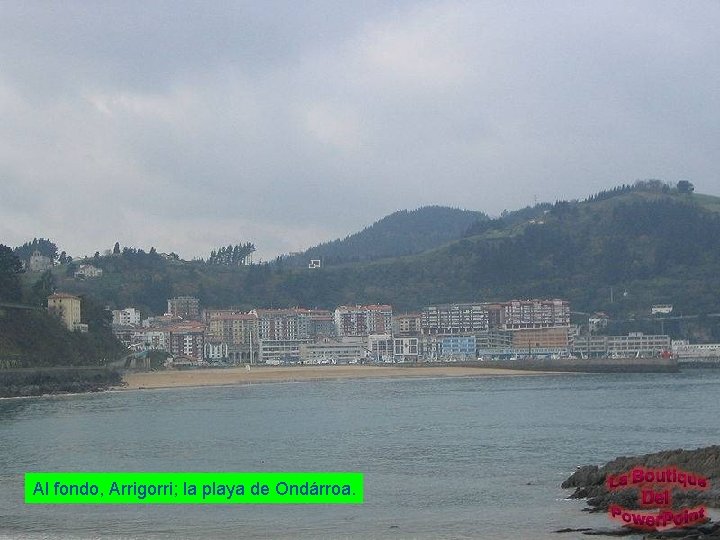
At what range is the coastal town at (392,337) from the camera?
167750 mm

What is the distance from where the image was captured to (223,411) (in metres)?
63.5

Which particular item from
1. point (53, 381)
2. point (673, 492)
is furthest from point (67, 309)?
point (673, 492)

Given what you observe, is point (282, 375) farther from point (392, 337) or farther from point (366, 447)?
point (366, 447)

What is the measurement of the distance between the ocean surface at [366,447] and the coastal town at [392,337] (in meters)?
82.0

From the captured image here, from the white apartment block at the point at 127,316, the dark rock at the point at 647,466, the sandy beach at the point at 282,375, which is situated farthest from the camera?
the white apartment block at the point at 127,316

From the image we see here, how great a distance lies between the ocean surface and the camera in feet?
80.9

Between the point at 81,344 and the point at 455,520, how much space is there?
88686 mm

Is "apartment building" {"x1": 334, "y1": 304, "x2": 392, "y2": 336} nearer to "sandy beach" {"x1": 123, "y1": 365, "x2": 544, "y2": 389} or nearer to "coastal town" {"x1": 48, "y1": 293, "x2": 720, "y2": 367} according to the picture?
"coastal town" {"x1": 48, "y1": 293, "x2": 720, "y2": 367}

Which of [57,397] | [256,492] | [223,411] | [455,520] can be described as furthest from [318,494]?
[57,397]

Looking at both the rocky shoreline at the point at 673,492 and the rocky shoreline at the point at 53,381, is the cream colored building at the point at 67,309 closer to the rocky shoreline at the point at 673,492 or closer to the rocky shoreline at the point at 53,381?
the rocky shoreline at the point at 53,381

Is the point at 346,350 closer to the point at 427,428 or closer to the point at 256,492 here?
the point at 427,428

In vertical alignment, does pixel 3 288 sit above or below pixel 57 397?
above
